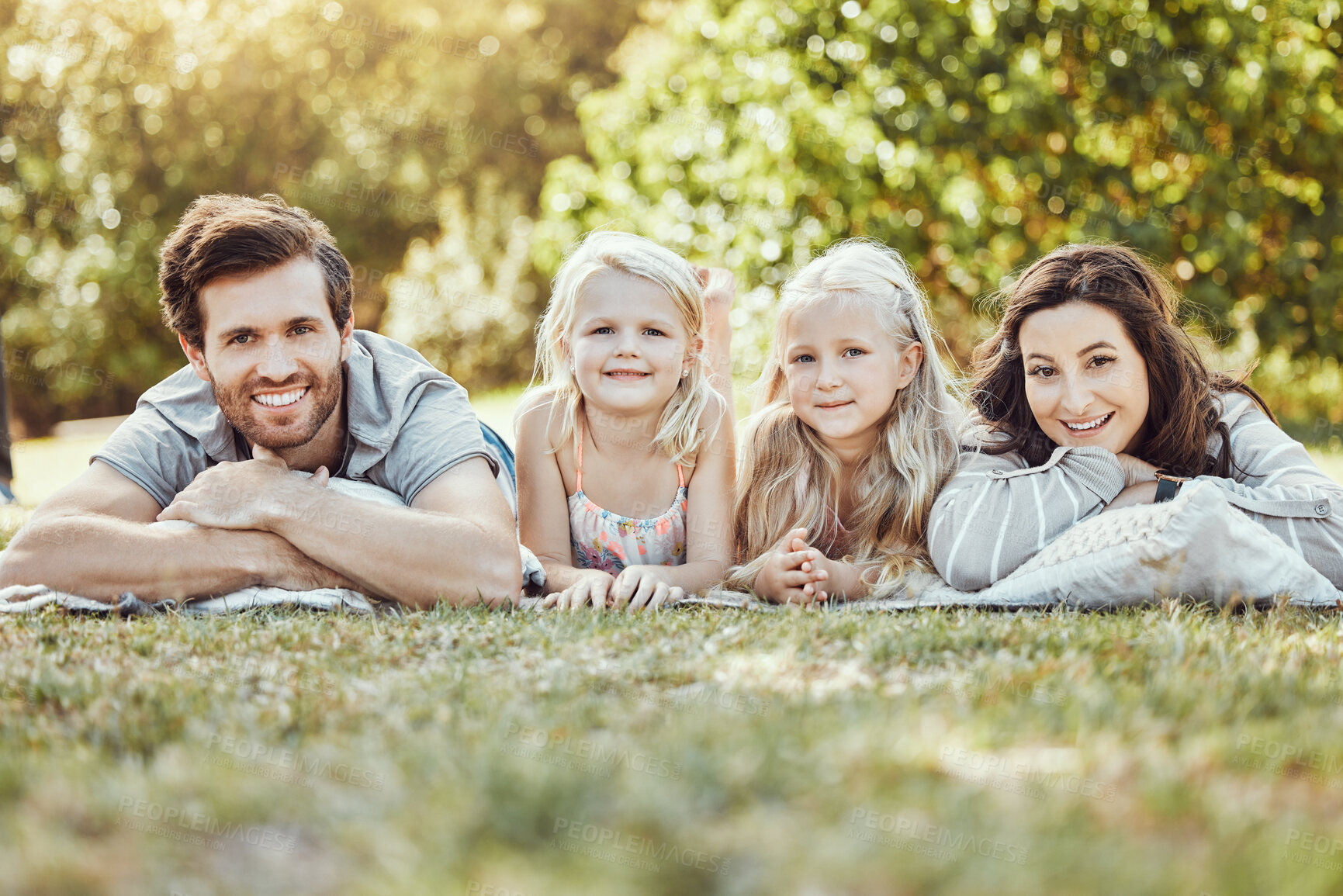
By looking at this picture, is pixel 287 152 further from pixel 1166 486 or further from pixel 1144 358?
pixel 1166 486

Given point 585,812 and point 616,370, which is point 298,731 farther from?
point 616,370

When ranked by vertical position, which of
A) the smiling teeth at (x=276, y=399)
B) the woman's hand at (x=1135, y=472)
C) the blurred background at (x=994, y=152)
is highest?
the blurred background at (x=994, y=152)

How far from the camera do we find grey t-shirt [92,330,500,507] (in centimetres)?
424

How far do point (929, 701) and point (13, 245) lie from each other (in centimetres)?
2539

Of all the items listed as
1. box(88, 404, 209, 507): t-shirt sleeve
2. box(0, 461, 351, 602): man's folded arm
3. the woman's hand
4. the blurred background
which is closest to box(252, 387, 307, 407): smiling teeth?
box(88, 404, 209, 507): t-shirt sleeve

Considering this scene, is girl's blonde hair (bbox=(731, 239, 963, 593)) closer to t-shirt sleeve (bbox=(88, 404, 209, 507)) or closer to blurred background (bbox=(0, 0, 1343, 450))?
t-shirt sleeve (bbox=(88, 404, 209, 507))

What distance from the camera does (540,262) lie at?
12352mm

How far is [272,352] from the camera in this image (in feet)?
13.5

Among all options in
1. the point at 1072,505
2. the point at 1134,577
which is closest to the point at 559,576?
the point at 1072,505

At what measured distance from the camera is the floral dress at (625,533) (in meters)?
4.74

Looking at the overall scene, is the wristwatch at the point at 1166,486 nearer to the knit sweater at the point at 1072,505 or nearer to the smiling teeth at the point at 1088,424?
the knit sweater at the point at 1072,505

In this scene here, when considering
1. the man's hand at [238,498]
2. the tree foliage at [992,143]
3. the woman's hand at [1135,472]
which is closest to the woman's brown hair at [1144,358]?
the woman's hand at [1135,472]

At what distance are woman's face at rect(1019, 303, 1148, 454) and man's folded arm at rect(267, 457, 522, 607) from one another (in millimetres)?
2355

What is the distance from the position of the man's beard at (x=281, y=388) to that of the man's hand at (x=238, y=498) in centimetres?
26
